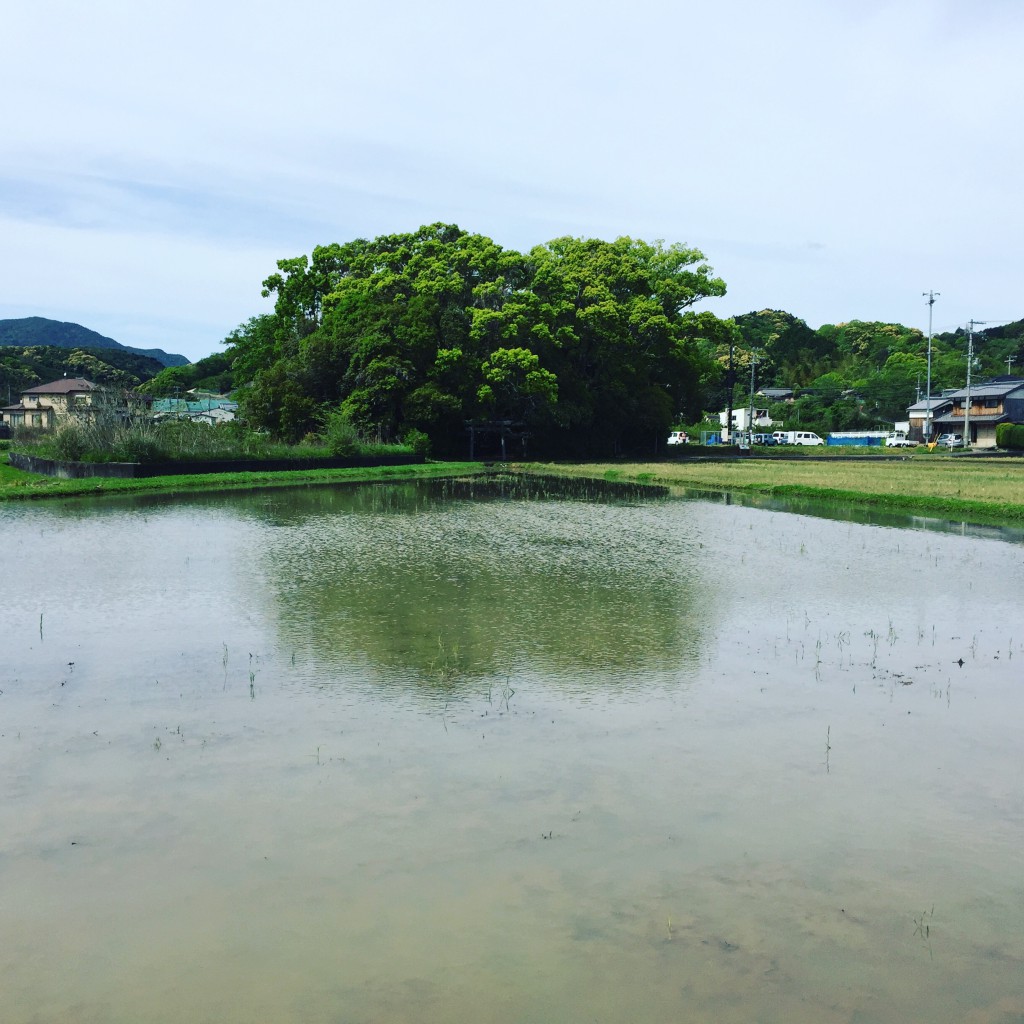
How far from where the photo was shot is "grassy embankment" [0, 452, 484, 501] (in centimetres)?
3103

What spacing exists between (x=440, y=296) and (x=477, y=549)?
3940cm

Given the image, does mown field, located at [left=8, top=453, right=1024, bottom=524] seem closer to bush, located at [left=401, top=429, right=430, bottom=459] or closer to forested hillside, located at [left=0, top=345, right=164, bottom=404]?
bush, located at [left=401, top=429, right=430, bottom=459]

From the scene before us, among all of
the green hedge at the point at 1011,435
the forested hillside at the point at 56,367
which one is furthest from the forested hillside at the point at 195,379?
the green hedge at the point at 1011,435

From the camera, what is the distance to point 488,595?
46.2ft

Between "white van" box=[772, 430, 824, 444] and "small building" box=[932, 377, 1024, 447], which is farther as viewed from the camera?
"white van" box=[772, 430, 824, 444]

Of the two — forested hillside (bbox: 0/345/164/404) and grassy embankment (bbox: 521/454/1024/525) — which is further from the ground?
forested hillside (bbox: 0/345/164/404)

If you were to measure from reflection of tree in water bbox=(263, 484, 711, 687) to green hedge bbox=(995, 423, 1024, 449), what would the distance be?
53.0 m

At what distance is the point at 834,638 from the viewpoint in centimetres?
1150

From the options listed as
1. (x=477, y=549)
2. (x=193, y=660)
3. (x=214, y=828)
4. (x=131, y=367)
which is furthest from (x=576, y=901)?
(x=131, y=367)

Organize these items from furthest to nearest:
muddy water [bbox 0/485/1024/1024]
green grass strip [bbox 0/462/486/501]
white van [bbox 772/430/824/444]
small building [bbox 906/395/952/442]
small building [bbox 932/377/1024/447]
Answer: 1. white van [bbox 772/430/824/444]
2. small building [bbox 906/395/952/442]
3. small building [bbox 932/377/1024/447]
4. green grass strip [bbox 0/462/486/501]
5. muddy water [bbox 0/485/1024/1024]

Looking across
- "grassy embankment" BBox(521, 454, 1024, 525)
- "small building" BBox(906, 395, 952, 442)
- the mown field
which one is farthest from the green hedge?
the mown field

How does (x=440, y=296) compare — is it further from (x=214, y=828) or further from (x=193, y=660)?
(x=214, y=828)

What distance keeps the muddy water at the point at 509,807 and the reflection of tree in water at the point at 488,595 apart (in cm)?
9

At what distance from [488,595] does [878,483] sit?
24945mm
